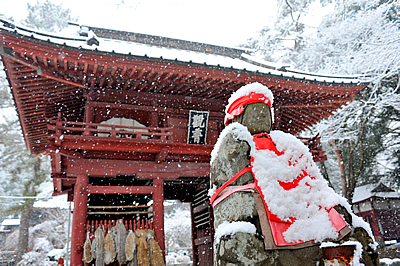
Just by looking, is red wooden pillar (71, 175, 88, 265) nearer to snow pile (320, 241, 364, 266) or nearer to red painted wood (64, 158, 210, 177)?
red painted wood (64, 158, 210, 177)

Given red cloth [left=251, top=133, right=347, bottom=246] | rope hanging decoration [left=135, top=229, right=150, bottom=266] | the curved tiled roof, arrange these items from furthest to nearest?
rope hanging decoration [left=135, top=229, right=150, bottom=266]
the curved tiled roof
red cloth [left=251, top=133, right=347, bottom=246]

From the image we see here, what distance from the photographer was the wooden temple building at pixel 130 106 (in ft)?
20.3

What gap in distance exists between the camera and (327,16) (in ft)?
60.2

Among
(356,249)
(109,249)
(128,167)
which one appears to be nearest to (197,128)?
(128,167)

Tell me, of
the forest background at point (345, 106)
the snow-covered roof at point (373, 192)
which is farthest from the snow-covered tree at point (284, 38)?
the snow-covered roof at point (373, 192)

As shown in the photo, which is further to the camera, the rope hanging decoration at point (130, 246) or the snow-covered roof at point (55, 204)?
the snow-covered roof at point (55, 204)

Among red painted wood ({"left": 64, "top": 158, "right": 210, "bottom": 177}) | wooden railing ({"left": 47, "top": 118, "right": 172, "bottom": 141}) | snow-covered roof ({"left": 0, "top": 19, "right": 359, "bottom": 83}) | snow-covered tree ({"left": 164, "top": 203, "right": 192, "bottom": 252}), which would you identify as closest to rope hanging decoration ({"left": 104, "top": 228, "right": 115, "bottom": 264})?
red painted wood ({"left": 64, "top": 158, "right": 210, "bottom": 177})

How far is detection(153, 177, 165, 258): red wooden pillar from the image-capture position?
6.87 m

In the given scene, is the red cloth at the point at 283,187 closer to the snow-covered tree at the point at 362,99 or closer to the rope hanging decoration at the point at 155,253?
the rope hanging decoration at the point at 155,253

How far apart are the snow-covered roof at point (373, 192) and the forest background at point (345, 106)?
1.99 feet

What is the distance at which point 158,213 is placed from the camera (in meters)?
7.09

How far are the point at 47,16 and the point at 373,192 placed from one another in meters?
28.1

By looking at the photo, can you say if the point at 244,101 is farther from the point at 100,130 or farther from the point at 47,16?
the point at 47,16

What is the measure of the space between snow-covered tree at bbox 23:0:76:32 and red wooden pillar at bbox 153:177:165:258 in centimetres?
2340
